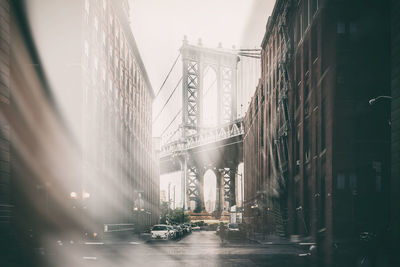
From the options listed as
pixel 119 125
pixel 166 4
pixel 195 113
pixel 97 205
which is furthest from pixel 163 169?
pixel 166 4

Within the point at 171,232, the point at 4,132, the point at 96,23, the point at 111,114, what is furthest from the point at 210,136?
the point at 4,132

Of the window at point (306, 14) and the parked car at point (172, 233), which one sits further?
the parked car at point (172, 233)

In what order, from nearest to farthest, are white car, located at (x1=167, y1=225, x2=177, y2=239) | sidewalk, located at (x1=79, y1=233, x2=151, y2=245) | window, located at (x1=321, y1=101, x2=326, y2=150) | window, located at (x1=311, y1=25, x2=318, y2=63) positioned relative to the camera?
1. sidewalk, located at (x1=79, y1=233, x2=151, y2=245)
2. window, located at (x1=321, y1=101, x2=326, y2=150)
3. window, located at (x1=311, y1=25, x2=318, y2=63)
4. white car, located at (x1=167, y1=225, x2=177, y2=239)

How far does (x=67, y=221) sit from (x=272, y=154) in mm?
29399

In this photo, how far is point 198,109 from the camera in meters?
110

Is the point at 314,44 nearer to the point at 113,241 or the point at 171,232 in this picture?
the point at 171,232

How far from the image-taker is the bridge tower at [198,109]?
10956cm

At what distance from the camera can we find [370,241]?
17406 mm

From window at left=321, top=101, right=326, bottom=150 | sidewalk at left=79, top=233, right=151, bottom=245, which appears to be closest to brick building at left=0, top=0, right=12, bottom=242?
sidewalk at left=79, top=233, right=151, bottom=245

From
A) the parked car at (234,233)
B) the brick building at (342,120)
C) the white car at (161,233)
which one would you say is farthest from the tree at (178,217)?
the brick building at (342,120)

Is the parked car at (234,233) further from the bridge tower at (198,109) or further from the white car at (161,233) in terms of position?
the bridge tower at (198,109)

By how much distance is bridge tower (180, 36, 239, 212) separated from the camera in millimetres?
109562

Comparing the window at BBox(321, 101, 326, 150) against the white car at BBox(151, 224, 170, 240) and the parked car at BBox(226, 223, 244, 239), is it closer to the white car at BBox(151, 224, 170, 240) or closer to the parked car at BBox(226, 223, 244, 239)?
the parked car at BBox(226, 223, 244, 239)

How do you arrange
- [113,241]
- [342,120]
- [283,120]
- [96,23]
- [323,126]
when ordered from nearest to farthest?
[342,120], [323,126], [113,241], [96,23], [283,120]
